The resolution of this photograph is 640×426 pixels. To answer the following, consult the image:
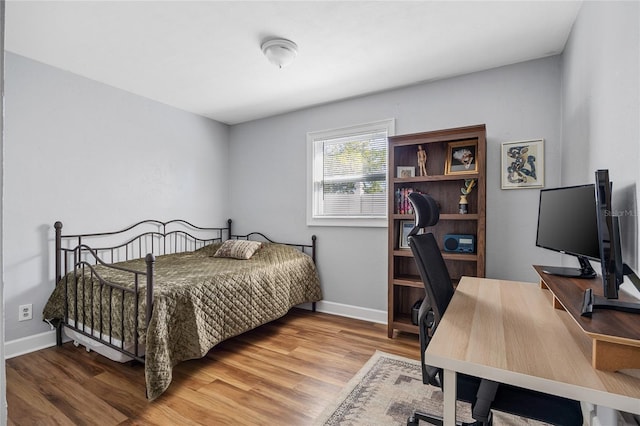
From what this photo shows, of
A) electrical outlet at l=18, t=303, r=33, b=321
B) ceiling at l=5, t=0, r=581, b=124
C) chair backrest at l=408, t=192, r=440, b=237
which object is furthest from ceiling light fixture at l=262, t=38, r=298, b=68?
electrical outlet at l=18, t=303, r=33, b=321

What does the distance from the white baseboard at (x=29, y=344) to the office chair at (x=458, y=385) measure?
293 cm

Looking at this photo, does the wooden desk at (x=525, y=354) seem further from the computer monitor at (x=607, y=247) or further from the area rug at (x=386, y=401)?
the area rug at (x=386, y=401)

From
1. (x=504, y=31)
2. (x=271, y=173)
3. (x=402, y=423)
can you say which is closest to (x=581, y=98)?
(x=504, y=31)

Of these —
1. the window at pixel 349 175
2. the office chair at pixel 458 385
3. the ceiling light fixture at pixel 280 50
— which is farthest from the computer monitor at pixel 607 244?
the window at pixel 349 175

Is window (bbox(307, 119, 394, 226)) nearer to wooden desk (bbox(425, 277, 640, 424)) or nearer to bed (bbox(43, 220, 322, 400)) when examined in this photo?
bed (bbox(43, 220, 322, 400))

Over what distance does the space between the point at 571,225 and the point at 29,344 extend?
3.80 m

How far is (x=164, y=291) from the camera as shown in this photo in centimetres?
201

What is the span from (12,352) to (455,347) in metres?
3.24

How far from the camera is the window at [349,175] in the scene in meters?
3.23

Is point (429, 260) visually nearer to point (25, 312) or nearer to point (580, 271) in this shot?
point (580, 271)

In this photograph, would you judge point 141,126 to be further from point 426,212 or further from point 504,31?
point 504,31

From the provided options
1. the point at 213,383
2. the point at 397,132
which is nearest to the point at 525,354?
the point at 213,383

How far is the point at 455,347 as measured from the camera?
0.91 meters

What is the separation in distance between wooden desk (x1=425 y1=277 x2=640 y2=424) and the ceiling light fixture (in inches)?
79.2
